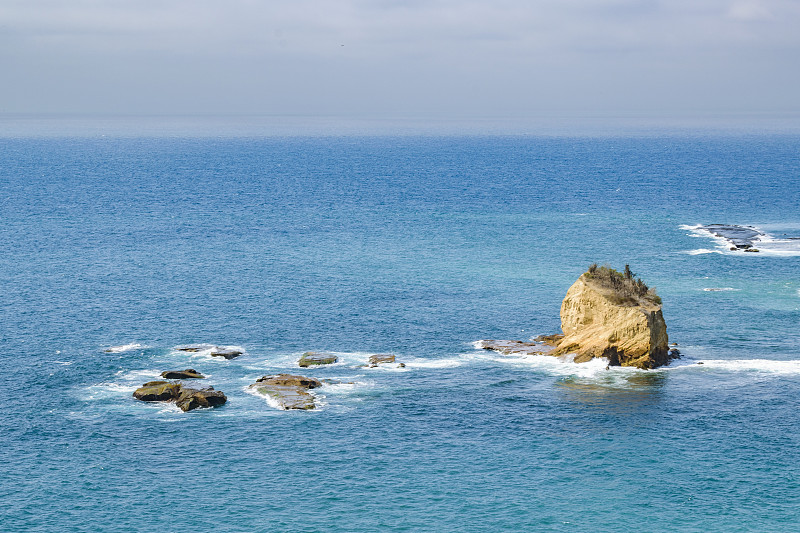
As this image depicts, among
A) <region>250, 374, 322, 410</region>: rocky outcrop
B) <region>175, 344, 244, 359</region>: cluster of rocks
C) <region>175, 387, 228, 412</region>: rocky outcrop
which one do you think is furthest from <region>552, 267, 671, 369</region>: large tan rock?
<region>175, 387, 228, 412</region>: rocky outcrop

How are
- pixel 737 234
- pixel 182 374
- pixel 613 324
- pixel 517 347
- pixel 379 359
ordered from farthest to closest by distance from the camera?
1. pixel 737 234
2. pixel 517 347
3. pixel 379 359
4. pixel 613 324
5. pixel 182 374

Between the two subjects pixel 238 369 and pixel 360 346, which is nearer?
pixel 238 369

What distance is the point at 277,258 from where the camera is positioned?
160375mm

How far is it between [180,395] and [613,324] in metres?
45.0

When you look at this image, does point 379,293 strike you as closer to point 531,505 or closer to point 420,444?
point 420,444

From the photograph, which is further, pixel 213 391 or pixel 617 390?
pixel 617 390

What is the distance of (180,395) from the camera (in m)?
89.2

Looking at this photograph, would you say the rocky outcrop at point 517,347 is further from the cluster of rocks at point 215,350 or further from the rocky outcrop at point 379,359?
the cluster of rocks at point 215,350

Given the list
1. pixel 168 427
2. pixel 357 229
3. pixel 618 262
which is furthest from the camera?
pixel 357 229

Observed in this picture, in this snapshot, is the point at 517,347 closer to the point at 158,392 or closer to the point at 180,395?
the point at 180,395

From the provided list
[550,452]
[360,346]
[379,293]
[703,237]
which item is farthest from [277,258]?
[550,452]

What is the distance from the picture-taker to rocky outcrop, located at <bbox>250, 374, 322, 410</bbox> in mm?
87812

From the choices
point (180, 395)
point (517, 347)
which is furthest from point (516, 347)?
point (180, 395)

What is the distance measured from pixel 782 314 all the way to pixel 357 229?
94230 mm
